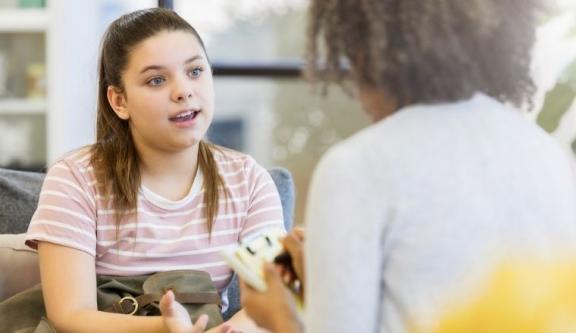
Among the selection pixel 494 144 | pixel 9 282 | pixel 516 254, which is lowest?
pixel 9 282

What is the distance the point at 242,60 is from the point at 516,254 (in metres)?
3.11

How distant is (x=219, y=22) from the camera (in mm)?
4027

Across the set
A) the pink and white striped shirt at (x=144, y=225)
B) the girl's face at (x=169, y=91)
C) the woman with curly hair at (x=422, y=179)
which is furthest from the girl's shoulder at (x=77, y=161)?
the woman with curly hair at (x=422, y=179)

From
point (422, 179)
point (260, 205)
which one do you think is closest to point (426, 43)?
point (422, 179)

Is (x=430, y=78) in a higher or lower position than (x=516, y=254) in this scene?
higher

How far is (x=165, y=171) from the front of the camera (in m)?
1.69

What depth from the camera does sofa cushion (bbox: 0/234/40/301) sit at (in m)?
1.69

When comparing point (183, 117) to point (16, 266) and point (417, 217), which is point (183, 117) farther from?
point (417, 217)

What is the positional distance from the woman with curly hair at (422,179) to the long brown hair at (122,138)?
0.64 m

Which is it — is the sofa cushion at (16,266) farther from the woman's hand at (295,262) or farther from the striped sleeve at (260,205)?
the woman's hand at (295,262)

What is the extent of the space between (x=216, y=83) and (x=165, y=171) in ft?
7.88

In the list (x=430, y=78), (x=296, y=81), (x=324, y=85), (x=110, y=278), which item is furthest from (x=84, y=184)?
(x=296, y=81)

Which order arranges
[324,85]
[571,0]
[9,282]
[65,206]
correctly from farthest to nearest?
[571,0] → [9,282] → [65,206] → [324,85]

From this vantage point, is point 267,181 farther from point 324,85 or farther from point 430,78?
point 430,78
